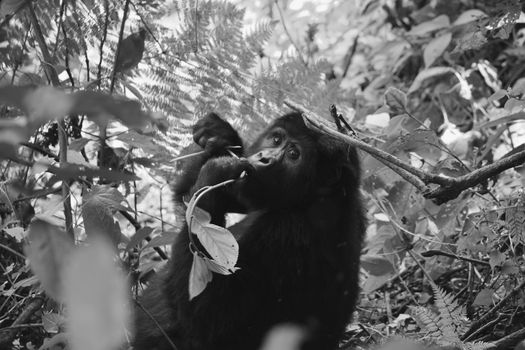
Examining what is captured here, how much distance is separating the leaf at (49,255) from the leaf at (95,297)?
17 cm

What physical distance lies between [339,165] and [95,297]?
2.66 metres

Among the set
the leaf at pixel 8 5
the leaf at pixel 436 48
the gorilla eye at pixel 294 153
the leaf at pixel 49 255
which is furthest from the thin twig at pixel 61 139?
the leaf at pixel 436 48

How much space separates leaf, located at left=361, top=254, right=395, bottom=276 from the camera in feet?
11.3

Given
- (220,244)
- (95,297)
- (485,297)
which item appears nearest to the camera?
(95,297)

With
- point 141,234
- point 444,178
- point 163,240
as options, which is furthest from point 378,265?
point 444,178

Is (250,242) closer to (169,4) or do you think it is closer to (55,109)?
(169,4)

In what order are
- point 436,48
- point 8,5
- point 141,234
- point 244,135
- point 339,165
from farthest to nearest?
point 436,48 → point 244,135 → point 339,165 → point 141,234 → point 8,5

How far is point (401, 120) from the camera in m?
3.28

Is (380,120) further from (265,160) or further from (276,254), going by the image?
(276,254)

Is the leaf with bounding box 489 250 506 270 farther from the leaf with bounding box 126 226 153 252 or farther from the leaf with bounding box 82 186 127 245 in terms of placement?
the leaf with bounding box 82 186 127 245

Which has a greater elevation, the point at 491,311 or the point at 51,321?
the point at 51,321

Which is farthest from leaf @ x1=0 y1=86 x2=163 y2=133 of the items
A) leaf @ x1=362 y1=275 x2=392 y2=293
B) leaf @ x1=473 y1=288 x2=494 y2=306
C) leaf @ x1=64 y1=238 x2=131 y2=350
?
leaf @ x1=362 y1=275 x2=392 y2=293

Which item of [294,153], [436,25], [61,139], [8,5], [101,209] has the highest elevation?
[8,5]

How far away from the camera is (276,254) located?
2.83 m
